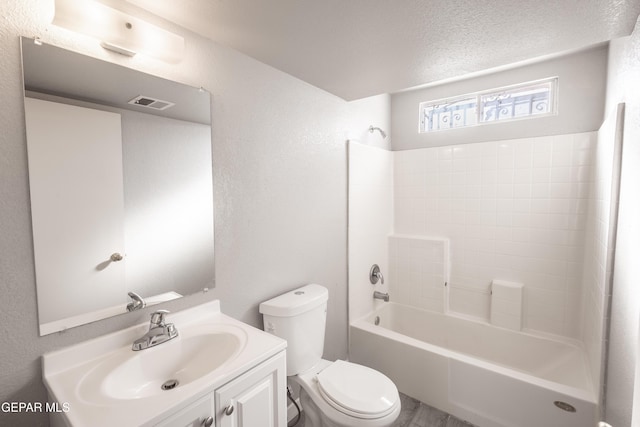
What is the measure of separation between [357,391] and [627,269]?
1343 mm

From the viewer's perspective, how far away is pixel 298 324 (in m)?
1.71

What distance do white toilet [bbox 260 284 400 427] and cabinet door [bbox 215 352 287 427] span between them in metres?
0.35

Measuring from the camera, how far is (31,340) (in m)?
1.00

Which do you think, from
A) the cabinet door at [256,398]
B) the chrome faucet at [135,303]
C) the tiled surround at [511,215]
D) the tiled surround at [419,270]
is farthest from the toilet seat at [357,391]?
the tiled surround at [511,215]

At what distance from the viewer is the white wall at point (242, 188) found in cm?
96

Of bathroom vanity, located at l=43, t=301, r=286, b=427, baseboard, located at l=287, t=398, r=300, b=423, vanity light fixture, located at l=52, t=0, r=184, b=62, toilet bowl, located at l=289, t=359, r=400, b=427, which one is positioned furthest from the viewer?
baseboard, located at l=287, t=398, r=300, b=423

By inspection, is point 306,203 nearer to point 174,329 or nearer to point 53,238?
point 174,329

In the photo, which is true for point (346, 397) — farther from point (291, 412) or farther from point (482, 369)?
point (482, 369)

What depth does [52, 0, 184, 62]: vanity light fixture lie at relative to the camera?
1.01 metres

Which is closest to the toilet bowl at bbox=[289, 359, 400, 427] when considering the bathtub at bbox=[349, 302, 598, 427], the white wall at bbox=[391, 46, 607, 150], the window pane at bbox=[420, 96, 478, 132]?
the bathtub at bbox=[349, 302, 598, 427]

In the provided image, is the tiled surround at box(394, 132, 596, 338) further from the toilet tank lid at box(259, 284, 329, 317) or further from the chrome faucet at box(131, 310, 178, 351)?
the chrome faucet at box(131, 310, 178, 351)

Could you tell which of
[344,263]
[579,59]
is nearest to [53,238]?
[344,263]

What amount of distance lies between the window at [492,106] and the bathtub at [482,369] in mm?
1824

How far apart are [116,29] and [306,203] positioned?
1.32 m
